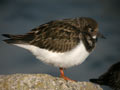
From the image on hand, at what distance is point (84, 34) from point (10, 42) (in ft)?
10.8

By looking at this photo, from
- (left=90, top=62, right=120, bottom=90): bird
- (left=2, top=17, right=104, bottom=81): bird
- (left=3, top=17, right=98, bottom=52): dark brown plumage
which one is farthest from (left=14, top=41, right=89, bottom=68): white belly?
(left=90, top=62, right=120, bottom=90): bird

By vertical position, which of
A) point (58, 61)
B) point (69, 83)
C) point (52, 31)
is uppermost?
point (52, 31)

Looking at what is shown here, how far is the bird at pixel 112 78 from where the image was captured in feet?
39.1

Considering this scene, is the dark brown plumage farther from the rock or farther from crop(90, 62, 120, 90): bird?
crop(90, 62, 120, 90): bird

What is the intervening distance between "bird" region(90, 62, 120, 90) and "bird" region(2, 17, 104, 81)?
2.48 metres

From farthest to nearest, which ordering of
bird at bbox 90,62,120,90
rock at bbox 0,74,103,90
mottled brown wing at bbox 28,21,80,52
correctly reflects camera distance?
bird at bbox 90,62,120,90 → mottled brown wing at bbox 28,21,80,52 → rock at bbox 0,74,103,90

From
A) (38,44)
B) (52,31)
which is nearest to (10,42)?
(38,44)

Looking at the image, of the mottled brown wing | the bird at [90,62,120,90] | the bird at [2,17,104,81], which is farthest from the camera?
the bird at [90,62,120,90]

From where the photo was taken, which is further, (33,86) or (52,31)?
(52,31)

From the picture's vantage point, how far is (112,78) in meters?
12.1

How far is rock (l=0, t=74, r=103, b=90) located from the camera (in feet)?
27.6

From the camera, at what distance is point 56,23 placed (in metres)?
10.5

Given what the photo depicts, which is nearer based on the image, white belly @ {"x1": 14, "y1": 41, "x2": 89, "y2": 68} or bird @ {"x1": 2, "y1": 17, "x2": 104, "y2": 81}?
white belly @ {"x1": 14, "y1": 41, "x2": 89, "y2": 68}

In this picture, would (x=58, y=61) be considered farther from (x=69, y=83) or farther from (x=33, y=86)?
(x=33, y=86)
